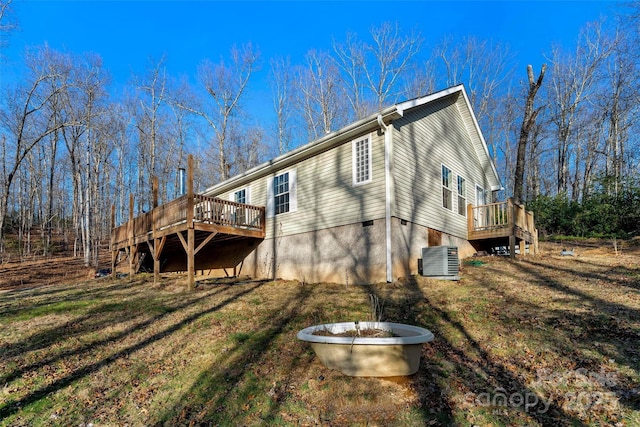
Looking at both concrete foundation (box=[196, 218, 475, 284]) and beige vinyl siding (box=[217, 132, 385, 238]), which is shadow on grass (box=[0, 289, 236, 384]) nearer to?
concrete foundation (box=[196, 218, 475, 284])

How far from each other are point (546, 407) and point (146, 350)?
594cm

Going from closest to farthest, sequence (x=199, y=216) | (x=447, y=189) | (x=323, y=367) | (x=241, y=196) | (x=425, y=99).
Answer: (x=323, y=367)
(x=425, y=99)
(x=199, y=216)
(x=447, y=189)
(x=241, y=196)

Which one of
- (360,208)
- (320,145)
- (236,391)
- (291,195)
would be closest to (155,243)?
(291,195)

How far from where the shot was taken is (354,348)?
4.46 meters

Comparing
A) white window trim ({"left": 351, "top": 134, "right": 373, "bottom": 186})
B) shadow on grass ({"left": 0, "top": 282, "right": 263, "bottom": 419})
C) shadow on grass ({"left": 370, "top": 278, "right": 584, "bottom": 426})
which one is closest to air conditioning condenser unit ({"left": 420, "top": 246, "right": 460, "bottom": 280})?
white window trim ({"left": 351, "top": 134, "right": 373, "bottom": 186})

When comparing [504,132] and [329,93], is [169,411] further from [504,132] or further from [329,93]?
[504,132]

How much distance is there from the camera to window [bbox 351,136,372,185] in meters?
10.5

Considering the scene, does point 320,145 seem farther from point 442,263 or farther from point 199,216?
point 442,263

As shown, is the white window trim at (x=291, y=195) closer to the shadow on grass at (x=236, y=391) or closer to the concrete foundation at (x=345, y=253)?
the concrete foundation at (x=345, y=253)

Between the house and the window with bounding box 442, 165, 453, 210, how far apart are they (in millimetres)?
74

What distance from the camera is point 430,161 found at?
1212 centimetres

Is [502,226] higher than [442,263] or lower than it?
higher

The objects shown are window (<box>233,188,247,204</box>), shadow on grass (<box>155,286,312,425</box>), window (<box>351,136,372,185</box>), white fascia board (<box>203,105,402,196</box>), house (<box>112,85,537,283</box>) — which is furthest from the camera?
window (<box>233,188,247,204</box>)

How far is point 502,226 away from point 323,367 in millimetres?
10584
